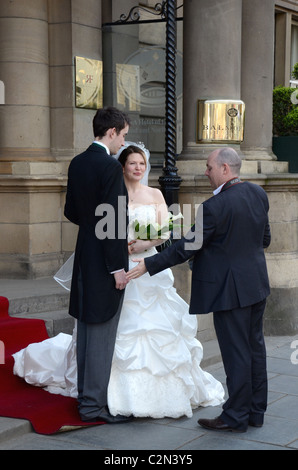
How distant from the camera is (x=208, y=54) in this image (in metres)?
8.59

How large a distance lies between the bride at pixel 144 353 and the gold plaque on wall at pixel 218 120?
7.77 feet

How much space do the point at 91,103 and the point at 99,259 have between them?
4.31 metres

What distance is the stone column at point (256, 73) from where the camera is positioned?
9.70m

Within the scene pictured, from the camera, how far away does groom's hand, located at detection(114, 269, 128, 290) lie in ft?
17.7

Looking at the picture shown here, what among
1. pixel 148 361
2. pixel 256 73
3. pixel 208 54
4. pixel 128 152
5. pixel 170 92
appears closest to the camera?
pixel 148 361

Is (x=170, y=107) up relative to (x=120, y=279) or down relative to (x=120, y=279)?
up

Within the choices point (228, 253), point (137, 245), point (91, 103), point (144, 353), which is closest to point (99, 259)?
point (137, 245)

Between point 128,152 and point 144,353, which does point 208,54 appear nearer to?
point 128,152

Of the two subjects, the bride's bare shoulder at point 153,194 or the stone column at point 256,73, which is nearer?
the bride's bare shoulder at point 153,194

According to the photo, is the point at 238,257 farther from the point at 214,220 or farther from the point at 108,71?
the point at 108,71

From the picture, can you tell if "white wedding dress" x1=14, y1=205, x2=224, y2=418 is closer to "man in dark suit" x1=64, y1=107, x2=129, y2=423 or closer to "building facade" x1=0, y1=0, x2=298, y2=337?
"man in dark suit" x1=64, y1=107, x2=129, y2=423

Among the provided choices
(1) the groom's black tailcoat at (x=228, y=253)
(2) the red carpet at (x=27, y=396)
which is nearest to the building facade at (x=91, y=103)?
(2) the red carpet at (x=27, y=396)

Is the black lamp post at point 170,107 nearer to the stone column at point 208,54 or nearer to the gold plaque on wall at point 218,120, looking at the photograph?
the stone column at point 208,54

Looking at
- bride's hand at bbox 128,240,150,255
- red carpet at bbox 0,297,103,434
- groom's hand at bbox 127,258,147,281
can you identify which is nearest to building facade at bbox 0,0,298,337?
red carpet at bbox 0,297,103,434
